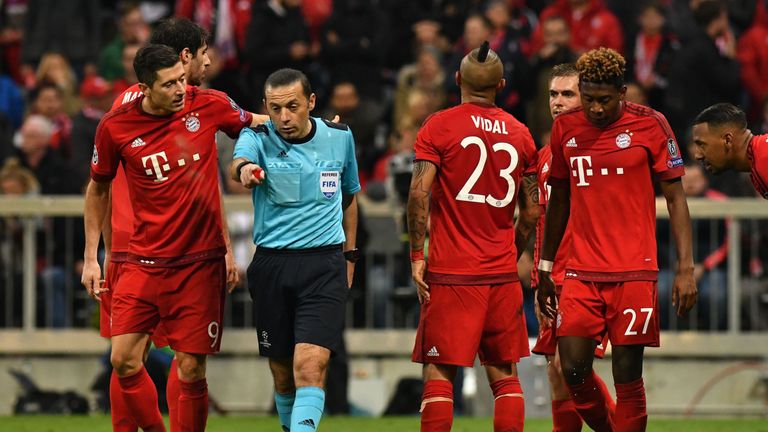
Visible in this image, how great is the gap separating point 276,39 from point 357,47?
88cm

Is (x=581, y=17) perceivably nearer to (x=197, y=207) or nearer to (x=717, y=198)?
(x=717, y=198)

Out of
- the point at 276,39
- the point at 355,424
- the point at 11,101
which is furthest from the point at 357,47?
the point at 355,424

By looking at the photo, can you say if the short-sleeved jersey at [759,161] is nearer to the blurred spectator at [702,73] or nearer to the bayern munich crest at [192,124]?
the bayern munich crest at [192,124]

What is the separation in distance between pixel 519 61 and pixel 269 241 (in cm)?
734

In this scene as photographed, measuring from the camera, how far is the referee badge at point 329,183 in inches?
349

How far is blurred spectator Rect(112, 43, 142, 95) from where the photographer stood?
49.7ft

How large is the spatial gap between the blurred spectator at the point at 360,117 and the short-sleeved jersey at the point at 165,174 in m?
6.68

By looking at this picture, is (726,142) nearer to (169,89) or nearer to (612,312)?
(612,312)

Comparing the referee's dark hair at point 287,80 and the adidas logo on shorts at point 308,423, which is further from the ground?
the referee's dark hair at point 287,80

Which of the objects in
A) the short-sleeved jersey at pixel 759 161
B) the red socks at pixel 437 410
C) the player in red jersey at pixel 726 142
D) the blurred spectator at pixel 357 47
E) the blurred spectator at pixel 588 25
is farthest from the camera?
the blurred spectator at pixel 357 47

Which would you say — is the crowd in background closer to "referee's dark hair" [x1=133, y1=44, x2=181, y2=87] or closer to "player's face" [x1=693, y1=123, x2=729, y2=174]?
"referee's dark hair" [x1=133, y1=44, x2=181, y2=87]

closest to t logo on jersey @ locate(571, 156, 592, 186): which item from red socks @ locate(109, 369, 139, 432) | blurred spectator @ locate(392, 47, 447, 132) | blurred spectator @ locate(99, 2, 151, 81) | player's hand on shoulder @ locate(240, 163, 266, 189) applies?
player's hand on shoulder @ locate(240, 163, 266, 189)

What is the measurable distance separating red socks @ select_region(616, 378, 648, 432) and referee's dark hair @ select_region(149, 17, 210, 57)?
3.09 metres

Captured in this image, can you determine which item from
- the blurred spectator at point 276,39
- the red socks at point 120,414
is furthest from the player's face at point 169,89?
the blurred spectator at point 276,39
